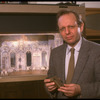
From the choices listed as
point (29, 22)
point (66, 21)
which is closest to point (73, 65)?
point (66, 21)

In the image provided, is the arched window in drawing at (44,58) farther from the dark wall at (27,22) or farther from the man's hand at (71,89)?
the man's hand at (71,89)

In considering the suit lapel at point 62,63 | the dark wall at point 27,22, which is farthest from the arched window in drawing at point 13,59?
the suit lapel at point 62,63

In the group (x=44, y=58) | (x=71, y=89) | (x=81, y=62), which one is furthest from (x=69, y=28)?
(x=44, y=58)

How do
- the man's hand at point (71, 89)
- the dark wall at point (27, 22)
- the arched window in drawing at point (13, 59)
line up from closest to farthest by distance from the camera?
the man's hand at point (71, 89), the dark wall at point (27, 22), the arched window in drawing at point (13, 59)

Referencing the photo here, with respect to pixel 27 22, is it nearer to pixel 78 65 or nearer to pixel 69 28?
pixel 69 28

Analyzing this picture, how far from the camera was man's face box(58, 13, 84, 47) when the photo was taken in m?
1.18

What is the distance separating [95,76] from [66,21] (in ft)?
1.42

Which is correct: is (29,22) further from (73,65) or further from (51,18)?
(73,65)

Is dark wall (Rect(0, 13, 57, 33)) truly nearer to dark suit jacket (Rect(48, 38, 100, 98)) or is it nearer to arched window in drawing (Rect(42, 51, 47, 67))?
arched window in drawing (Rect(42, 51, 47, 67))

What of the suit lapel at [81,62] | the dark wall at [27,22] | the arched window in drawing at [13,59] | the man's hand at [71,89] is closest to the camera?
the man's hand at [71,89]

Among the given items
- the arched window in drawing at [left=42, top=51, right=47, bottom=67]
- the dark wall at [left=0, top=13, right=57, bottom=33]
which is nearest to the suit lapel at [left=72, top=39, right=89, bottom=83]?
the dark wall at [left=0, top=13, right=57, bottom=33]

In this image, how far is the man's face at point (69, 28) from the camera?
118cm

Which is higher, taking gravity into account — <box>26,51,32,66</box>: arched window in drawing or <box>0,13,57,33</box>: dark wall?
<box>0,13,57,33</box>: dark wall

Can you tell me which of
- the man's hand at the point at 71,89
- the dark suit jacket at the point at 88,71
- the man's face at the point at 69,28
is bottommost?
the man's hand at the point at 71,89
